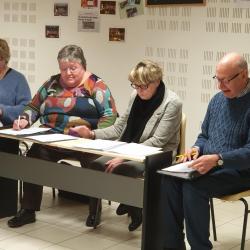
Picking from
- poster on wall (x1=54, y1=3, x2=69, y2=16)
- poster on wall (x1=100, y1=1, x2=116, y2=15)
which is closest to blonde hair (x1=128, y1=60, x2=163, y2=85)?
poster on wall (x1=100, y1=1, x2=116, y2=15)

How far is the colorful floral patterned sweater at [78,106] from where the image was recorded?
3.46 metres

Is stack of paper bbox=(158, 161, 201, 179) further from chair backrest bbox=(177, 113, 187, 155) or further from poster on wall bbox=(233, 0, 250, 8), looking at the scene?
poster on wall bbox=(233, 0, 250, 8)

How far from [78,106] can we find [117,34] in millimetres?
1279

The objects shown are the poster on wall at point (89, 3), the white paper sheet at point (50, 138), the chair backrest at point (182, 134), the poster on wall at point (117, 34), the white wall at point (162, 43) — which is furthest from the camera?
the poster on wall at point (89, 3)

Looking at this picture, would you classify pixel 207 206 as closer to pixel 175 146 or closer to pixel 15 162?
pixel 175 146

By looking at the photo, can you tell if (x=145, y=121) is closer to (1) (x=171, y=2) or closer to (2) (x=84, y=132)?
(2) (x=84, y=132)

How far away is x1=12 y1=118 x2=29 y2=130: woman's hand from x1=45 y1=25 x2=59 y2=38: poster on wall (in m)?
1.73

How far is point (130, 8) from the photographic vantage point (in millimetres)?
4430

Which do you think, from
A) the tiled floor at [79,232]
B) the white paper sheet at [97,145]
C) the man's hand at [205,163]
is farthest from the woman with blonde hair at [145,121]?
the man's hand at [205,163]

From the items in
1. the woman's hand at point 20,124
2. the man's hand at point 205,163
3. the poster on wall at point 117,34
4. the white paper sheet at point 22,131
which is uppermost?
the poster on wall at point 117,34

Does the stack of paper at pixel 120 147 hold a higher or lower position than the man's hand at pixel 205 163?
higher

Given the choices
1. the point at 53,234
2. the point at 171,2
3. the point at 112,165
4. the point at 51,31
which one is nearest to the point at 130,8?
the point at 171,2

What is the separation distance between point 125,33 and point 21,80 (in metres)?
1.09

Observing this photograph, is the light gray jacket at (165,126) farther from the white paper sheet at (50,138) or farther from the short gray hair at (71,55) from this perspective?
the short gray hair at (71,55)
